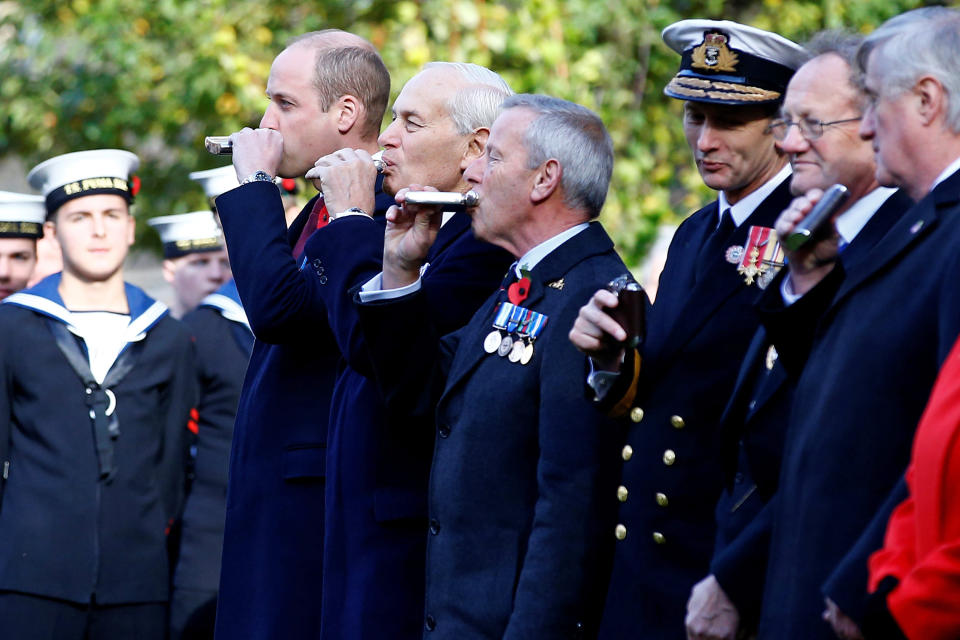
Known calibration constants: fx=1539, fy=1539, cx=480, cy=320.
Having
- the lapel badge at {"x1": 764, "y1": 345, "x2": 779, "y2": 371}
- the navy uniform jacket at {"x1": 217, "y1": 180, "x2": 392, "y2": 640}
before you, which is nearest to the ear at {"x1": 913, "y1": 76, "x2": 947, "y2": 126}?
the lapel badge at {"x1": 764, "y1": 345, "x2": 779, "y2": 371}

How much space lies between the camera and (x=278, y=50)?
10.2 meters

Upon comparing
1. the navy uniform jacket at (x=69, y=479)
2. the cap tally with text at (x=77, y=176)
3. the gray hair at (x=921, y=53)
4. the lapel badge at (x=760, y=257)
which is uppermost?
the gray hair at (x=921, y=53)

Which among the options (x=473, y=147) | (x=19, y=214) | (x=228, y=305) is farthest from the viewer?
(x=19, y=214)

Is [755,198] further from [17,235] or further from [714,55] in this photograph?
[17,235]

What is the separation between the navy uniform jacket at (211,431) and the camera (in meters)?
6.63

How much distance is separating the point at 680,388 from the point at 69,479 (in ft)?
10.7

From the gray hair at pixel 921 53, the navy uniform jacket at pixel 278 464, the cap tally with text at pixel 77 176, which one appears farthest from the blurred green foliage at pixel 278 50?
the gray hair at pixel 921 53

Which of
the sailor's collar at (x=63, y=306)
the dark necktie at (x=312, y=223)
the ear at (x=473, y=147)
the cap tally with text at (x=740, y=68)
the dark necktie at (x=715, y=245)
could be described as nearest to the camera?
the dark necktie at (x=715, y=245)

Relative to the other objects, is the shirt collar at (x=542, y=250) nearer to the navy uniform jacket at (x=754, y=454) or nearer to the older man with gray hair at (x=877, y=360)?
the navy uniform jacket at (x=754, y=454)

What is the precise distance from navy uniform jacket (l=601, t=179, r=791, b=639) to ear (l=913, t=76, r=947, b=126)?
0.76 m

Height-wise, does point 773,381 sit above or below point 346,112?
below

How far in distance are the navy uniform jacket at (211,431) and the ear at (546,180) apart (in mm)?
3261

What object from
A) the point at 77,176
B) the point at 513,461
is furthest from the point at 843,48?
the point at 77,176

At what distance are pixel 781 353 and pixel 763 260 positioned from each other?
0.44 m
